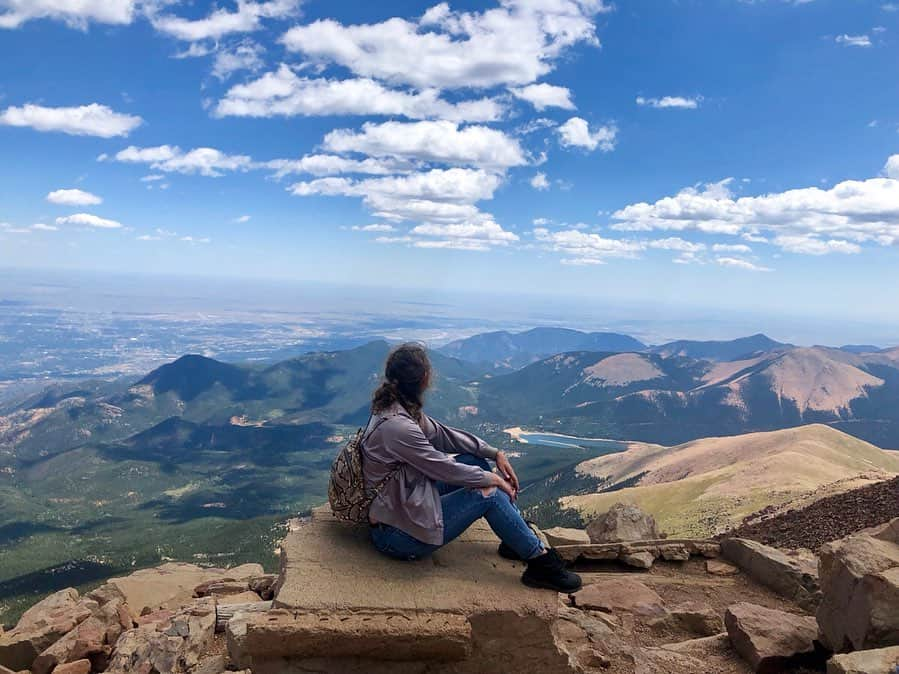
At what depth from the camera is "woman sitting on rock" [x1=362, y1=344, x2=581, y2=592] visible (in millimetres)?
7871

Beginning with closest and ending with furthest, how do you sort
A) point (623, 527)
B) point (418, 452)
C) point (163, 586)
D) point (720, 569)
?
point (418, 452)
point (720, 569)
point (163, 586)
point (623, 527)

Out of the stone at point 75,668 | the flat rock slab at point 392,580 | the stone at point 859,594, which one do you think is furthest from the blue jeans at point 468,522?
the stone at point 75,668

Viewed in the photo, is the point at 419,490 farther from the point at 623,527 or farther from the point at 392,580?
the point at 623,527

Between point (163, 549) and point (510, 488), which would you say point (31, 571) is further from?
point (510, 488)

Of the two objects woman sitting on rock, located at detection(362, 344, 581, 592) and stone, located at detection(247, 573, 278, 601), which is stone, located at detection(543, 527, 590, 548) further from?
woman sitting on rock, located at detection(362, 344, 581, 592)

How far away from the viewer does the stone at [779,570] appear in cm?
1319

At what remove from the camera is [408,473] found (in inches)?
315

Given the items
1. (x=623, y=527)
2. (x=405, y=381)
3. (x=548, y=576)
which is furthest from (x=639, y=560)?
(x=405, y=381)

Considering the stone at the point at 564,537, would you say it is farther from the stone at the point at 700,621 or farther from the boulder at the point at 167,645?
the boulder at the point at 167,645

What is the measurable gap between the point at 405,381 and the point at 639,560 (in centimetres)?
1003

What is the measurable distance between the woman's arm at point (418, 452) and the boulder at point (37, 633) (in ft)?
33.5

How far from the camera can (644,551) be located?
50.9ft

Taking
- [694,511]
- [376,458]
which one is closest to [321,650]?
[376,458]

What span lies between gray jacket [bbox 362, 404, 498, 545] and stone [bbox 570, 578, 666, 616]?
19.2ft
